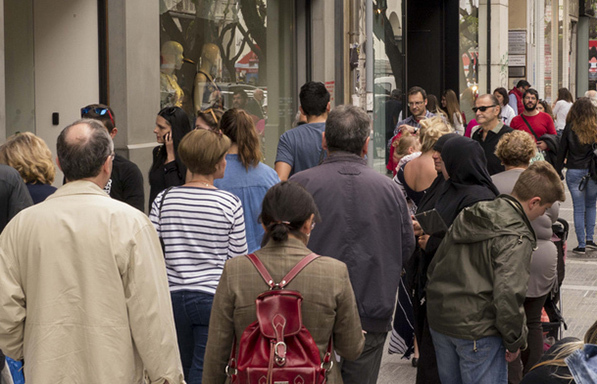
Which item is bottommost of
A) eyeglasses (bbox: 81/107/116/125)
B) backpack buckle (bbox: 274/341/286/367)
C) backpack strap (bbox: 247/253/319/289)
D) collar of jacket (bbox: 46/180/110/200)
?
backpack buckle (bbox: 274/341/286/367)

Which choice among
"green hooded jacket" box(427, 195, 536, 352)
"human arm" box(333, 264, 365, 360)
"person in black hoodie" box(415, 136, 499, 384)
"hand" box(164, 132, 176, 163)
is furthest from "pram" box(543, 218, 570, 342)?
"hand" box(164, 132, 176, 163)

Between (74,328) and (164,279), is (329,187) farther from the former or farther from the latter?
(74,328)

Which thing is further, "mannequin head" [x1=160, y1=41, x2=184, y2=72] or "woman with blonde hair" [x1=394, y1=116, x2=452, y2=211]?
"mannequin head" [x1=160, y1=41, x2=184, y2=72]

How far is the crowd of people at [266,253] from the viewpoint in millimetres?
3863

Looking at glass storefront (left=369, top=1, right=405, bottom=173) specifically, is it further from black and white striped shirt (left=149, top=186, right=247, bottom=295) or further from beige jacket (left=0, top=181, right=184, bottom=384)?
beige jacket (left=0, top=181, right=184, bottom=384)

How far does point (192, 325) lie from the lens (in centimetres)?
506

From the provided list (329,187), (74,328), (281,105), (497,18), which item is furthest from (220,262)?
(497,18)

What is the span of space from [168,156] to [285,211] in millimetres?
3336

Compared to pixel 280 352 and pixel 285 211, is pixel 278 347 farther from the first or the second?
pixel 285 211

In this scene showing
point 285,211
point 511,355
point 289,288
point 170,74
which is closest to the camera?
point 289,288

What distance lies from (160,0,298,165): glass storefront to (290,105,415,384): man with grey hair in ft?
19.9

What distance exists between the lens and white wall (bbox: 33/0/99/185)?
9234 millimetres

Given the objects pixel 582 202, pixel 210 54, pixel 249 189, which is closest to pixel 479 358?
pixel 249 189

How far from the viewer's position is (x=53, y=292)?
3.87 m
